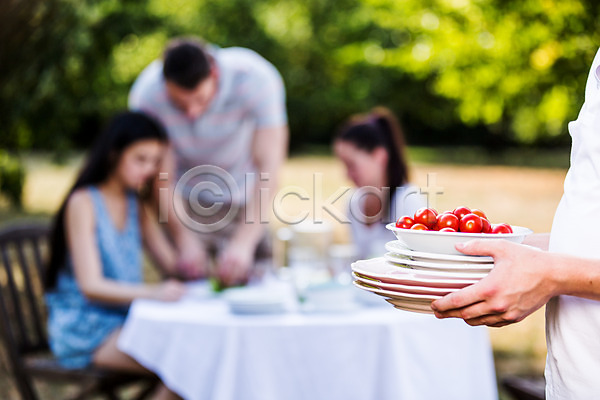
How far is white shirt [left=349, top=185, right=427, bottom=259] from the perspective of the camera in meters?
3.42

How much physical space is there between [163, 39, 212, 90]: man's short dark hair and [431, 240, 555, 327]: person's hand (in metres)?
2.51

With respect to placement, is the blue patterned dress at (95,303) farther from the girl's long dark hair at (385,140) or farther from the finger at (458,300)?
the finger at (458,300)

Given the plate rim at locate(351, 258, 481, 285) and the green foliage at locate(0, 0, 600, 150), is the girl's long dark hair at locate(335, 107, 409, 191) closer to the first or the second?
the plate rim at locate(351, 258, 481, 285)

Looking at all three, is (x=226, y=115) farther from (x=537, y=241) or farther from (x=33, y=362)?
(x=537, y=241)

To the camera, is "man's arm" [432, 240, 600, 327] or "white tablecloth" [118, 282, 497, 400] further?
"white tablecloth" [118, 282, 497, 400]

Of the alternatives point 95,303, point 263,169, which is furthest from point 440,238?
point 263,169

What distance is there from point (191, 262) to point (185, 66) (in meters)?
1.02

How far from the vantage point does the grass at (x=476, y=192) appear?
5.62 meters

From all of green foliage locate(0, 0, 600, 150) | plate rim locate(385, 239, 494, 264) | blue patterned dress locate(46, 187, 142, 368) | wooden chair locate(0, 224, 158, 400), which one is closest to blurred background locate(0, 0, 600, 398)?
green foliage locate(0, 0, 600, 150)

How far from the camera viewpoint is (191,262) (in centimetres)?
362

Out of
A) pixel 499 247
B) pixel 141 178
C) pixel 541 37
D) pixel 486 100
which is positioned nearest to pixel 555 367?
pixel 499 247

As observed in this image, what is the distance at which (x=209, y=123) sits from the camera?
4184 millimetres

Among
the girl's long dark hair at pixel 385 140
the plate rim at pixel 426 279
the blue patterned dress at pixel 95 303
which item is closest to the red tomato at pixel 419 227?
the plate rim at pixel 426 279

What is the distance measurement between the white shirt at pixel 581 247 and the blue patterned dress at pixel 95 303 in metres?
2.36
